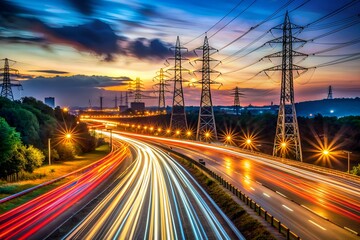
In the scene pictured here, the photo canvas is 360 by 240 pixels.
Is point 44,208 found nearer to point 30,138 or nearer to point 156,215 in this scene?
point 156,215

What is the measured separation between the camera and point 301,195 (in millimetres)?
38438

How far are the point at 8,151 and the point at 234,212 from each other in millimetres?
34117

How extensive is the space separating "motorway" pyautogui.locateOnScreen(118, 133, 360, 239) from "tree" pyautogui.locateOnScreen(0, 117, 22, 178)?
3009cm

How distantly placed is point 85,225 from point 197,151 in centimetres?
6408

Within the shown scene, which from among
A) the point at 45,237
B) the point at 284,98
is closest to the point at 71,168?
the point at 284,98

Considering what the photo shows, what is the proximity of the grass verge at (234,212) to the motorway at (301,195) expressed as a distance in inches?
93.7

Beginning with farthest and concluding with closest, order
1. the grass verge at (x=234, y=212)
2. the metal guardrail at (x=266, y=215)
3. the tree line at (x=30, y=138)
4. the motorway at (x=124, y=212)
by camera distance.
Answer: the tree line at (x=30, y=138), the motorway at (x=124, y=212), the grass verge at (x=234, y=212), the metal guardrail at (x=266, y=215)

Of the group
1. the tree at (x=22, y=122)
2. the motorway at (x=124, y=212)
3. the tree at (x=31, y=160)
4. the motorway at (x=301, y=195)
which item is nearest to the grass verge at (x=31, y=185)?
the tree at (x=31, y=160)

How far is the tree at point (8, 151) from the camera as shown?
5072cm

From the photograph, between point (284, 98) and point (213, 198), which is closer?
point (213, 198)

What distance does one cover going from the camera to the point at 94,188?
4728 centimetres

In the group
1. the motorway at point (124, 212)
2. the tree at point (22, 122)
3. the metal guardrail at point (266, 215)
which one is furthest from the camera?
the tree at point (22, 122)

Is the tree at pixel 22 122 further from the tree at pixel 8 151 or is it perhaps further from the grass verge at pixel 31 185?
the tree at pixel 8 151

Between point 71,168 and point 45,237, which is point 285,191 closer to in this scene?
point 45,237
